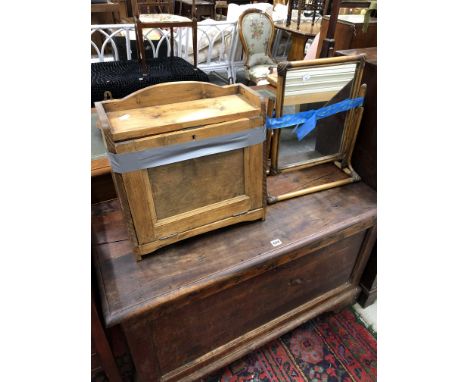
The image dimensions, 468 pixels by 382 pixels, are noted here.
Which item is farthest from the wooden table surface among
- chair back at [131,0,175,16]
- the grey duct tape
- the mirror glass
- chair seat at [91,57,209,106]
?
chair back at [131,0,175,16]

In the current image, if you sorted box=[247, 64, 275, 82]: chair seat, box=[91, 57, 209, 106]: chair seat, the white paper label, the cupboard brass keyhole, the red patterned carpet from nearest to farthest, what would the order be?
the white paper label < the cupboard brass keyhole < the red patterned carpet < box=[91, 57, 209, 106]: chair seat < box=[247, 64, 275, 82]: chair seat

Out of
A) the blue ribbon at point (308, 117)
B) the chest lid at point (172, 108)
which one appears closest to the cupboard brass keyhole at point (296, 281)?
the blue ribbon at point (308, 117)

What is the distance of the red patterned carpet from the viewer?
1129 mm

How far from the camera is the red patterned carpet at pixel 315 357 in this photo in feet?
3.70

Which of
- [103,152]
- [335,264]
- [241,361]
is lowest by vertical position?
[241,361]

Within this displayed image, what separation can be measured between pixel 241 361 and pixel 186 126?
913mm

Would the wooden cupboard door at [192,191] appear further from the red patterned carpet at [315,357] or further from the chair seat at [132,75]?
the chair seat at [132,75]

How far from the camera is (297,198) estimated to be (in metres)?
1.03

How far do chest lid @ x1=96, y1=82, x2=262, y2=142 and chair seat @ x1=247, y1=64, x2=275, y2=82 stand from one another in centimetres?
217

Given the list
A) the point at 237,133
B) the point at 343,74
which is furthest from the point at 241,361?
the point at 343,74

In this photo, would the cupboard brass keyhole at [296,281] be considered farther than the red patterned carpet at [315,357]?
No

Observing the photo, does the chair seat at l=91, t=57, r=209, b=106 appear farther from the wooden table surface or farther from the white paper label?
the white paper label

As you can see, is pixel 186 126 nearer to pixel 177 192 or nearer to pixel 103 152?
pixel 177 192

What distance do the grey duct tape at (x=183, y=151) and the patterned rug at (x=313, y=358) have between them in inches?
32.2
